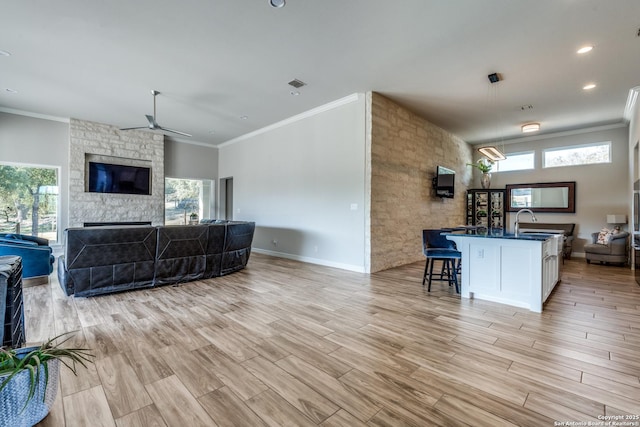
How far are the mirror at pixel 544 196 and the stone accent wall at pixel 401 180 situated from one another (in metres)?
2.07

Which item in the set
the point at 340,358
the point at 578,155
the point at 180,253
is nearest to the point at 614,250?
the point at 578,155

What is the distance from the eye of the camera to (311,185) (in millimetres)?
6129

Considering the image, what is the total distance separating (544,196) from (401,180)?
4.66 m

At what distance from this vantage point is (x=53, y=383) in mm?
1538

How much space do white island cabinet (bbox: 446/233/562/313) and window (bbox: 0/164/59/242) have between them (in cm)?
822

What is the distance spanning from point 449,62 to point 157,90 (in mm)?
4690

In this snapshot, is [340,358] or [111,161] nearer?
[340,358]

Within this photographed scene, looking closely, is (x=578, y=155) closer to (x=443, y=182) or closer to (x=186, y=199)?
(x=443, y=182)

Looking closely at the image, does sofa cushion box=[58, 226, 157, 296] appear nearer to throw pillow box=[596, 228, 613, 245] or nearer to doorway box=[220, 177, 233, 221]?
doorway box=[220, 177, 233, 221]

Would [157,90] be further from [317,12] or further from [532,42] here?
[532,42]

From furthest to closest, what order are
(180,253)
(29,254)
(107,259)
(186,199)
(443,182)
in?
(186,199)
(443,182)
(180,253)
(29,254)
(107,259)

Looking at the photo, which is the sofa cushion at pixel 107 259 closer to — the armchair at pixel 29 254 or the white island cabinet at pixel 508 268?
the armchair at pixel 29 254

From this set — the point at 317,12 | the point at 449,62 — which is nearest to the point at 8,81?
the point at 317,12

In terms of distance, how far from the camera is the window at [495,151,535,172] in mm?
7943
